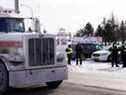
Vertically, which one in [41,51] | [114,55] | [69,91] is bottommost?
[69,91]

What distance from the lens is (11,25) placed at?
13930 mm

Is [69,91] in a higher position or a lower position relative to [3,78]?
lower

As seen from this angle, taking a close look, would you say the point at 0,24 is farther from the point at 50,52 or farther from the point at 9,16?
the point at 50,52

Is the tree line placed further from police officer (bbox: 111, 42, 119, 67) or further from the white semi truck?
the white semi truck

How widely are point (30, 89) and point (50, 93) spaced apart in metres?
1.16

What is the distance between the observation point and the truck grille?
12289mm

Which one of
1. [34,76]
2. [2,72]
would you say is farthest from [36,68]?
[2,72]

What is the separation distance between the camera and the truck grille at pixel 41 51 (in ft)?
40.3

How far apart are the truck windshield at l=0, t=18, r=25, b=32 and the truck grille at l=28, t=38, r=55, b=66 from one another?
1.71 meters

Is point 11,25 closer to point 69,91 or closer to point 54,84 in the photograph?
point 54,84

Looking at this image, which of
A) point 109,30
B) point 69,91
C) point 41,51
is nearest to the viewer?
point 41,51

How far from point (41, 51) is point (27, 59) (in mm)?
544

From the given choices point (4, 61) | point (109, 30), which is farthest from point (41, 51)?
point (109, 30)

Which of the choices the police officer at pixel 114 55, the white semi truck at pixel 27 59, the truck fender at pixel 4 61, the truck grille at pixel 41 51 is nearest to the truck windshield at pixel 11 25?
the white semi truck at pixel 27 59
